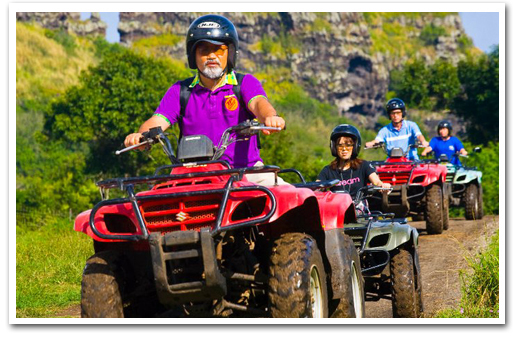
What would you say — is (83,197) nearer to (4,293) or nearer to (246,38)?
(4,293)

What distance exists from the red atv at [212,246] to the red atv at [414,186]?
767cm

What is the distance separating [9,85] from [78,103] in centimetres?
4688

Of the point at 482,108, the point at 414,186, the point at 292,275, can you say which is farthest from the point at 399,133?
the point at 482,108

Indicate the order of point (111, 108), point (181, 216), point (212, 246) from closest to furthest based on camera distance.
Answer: point (212, 246) → point (181, 216) → point (111, 108)

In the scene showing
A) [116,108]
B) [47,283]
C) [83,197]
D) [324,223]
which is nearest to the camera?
[324,223]

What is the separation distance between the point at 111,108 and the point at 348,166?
1691 inches

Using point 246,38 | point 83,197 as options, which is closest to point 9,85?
point 83,197

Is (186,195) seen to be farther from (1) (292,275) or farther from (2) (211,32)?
(2) (211,32)

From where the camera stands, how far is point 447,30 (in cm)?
13588

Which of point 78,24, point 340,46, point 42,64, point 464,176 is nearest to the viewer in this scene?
point 464,176

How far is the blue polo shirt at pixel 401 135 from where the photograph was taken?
565 inches

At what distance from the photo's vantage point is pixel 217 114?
6508 millimetres

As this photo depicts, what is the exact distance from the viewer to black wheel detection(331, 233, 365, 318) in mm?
6078

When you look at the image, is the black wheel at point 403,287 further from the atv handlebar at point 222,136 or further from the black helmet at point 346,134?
the atv handlebar at point 222,136
